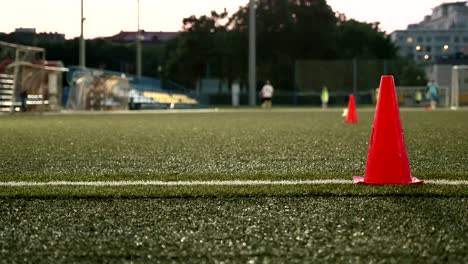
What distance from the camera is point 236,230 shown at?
3.05 meters

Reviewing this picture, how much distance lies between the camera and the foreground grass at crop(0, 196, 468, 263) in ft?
8.34

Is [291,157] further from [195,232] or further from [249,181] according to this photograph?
[195,232]

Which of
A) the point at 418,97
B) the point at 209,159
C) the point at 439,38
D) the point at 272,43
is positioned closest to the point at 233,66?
the point at 272,43

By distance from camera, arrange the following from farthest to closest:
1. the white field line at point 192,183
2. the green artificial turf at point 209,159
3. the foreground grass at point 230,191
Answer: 1. the green artificial turf at point 209,159
2. the white field line at point 192,183
3. the foreground grass at point 230,191

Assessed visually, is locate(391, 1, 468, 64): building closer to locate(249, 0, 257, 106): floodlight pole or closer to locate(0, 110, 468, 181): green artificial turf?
locate(249, 0, 257, 106): floodlight pole

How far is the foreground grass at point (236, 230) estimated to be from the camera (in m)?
2.54

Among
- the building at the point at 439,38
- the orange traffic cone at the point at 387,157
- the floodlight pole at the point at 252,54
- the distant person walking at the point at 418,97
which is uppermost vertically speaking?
the building at the point at 439,38

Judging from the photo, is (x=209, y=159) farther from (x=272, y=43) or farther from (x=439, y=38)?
(x=439, y=38)

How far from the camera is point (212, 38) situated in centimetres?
7269

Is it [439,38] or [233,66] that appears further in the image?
[439,38]

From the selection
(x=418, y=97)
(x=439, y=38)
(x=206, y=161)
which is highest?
(x=439, y=38)

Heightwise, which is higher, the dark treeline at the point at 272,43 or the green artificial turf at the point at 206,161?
the dark treeline at the point at 272,43

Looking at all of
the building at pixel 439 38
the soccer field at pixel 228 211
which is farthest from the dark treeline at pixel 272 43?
the building at pixel 439 38

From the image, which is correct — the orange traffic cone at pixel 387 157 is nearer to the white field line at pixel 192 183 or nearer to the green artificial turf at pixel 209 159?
the white field line at pixel 192 183
